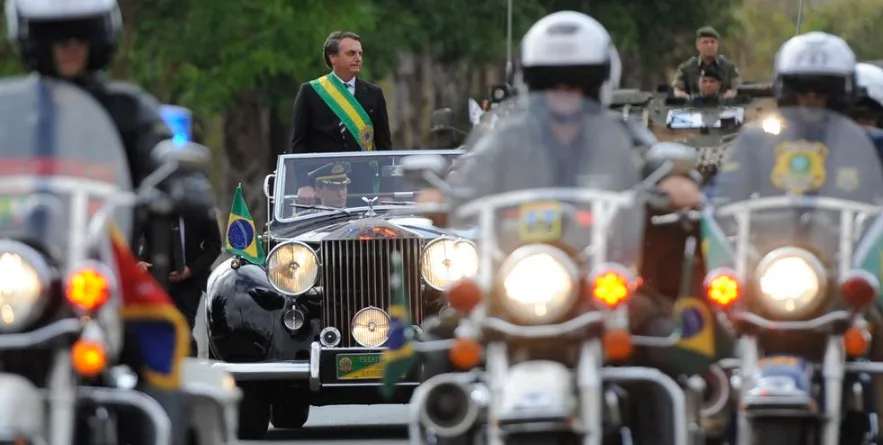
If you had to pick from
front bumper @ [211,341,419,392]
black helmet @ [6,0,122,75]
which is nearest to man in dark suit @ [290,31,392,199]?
front bumper @ [211,341,419,392]

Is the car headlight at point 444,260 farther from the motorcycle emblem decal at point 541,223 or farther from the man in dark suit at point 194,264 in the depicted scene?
the motorcycle emblem decal at point 541,223

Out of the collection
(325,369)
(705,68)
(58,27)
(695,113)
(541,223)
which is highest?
(58,27)

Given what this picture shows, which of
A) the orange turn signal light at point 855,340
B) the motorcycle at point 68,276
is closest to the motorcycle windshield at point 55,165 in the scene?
the motorcycle at point 68,276

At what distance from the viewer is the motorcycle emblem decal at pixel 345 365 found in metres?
15.0

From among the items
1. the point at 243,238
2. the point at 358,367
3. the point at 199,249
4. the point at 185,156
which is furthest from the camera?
the point at 199,249

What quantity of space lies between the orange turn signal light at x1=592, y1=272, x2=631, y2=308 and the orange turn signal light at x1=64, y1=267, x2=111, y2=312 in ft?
5.13

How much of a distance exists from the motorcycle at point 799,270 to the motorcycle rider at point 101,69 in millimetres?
1950

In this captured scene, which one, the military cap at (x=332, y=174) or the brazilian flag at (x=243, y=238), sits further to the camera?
the military cap at (x=332, y=174)

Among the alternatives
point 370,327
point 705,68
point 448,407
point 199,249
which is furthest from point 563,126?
point 705,68

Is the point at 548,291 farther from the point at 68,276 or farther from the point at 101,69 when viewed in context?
the point at 101,69

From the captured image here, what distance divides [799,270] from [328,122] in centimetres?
730

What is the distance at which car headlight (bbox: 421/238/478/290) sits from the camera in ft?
49.3

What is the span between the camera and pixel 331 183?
16188 mm

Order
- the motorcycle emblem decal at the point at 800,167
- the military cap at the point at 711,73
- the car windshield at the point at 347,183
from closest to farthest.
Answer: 1. the motorcycle emblem decal at the point at 800,167
2. the car windshield at the point at 347,183
3. the military cap at the point at 711,73
